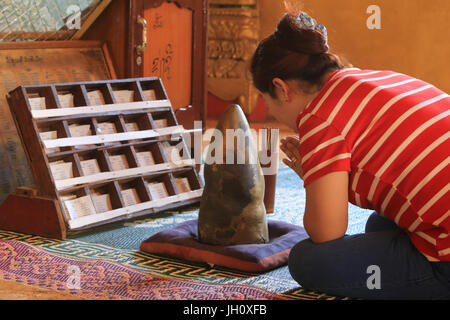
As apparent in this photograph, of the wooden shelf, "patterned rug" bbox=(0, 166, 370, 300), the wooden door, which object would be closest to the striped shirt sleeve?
"patterned rug" bbox=(0, 166, 370, 300)

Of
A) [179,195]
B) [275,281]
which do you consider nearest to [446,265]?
[275,281]

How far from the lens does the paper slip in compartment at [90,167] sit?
2500 mm

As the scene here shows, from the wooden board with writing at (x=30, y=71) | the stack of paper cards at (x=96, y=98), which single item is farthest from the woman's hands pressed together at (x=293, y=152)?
the wooden board with writing at (x=30, y=71)

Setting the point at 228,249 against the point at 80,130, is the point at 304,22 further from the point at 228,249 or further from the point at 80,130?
the point at 80,130

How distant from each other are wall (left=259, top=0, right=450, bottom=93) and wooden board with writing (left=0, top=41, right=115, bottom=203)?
2185 millimetres

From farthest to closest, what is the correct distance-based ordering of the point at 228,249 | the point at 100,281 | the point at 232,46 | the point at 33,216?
1. the point at 232,46
2. the point at 33,216
3. the point at 228,249
4. the point at 100,281

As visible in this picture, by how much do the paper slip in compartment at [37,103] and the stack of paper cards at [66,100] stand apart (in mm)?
79

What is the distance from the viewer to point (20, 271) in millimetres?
1926

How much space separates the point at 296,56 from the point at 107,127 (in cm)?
129

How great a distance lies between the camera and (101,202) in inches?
98.2

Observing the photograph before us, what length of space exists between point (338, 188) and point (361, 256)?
221 millimetres

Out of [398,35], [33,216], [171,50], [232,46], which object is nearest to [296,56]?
[33,216]

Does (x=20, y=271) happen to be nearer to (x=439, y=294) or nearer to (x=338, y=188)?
(x=338, y=188)

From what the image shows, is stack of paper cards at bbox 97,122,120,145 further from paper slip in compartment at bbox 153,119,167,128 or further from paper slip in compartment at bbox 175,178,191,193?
paper slip in compartment at bbox 175,178,191,193
